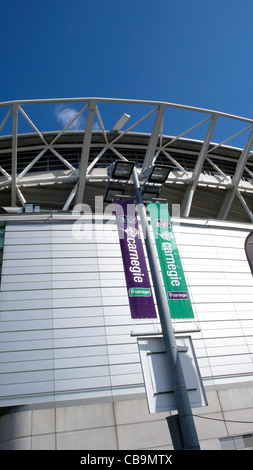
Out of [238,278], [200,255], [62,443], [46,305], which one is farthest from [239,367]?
[46,305]

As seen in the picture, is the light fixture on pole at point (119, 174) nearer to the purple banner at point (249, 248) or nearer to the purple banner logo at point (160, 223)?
the purple banner logo at point (160, 223)

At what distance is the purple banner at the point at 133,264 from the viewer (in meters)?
7.19

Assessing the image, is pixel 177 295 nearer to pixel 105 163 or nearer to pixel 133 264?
pixel 133 264

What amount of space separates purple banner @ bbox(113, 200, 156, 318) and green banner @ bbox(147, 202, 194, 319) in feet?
1.49

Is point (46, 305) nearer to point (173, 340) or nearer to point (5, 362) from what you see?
point (5, 362)

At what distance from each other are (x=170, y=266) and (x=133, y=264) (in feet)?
2.93

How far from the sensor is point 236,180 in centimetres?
2259

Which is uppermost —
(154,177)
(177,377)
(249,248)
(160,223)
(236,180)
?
(236,180)

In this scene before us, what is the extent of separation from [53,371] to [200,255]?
24.2ft

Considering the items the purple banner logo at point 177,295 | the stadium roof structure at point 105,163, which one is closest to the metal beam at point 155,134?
the stadium roof structure at point 105,163

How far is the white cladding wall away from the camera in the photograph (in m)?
9.93

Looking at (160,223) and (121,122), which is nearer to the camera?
(160,223)

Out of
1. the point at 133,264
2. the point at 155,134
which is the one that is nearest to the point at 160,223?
the point at 133,264

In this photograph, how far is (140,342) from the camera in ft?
20.1
